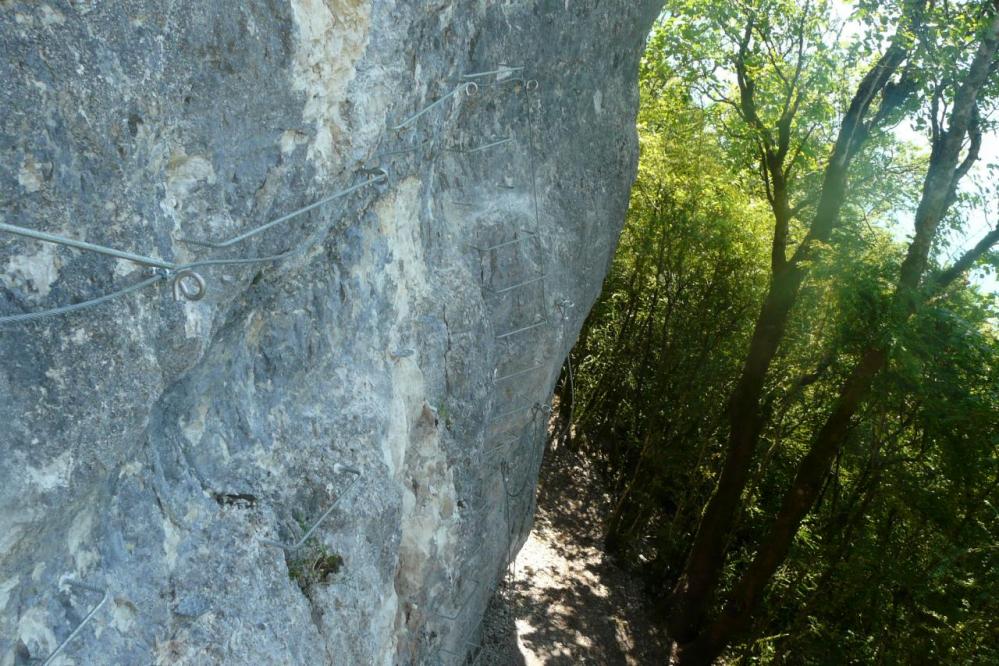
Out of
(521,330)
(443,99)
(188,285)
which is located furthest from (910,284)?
(188,285)

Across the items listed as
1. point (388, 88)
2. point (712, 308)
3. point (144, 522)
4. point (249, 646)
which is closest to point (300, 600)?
point (249, 646)

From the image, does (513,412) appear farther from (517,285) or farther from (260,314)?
(260,314)

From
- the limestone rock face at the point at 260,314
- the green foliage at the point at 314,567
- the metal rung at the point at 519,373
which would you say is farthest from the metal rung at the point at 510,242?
the green foliage at the point at 314,567

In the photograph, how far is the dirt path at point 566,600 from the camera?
8.80 m

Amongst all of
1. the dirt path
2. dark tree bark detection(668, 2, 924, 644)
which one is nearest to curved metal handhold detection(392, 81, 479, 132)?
dark tree bark detection(668, 2, 924, 644)

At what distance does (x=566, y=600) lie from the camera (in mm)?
10008

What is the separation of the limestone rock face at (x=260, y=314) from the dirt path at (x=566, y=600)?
3439 millimetres

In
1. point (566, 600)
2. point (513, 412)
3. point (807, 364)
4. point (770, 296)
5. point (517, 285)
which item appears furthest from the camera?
point (566, 600)

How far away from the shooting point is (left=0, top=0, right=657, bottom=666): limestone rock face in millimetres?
2242

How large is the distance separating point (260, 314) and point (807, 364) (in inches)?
304

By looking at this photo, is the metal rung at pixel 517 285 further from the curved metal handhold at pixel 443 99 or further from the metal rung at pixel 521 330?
the curved metal handhold at pixel 443 99

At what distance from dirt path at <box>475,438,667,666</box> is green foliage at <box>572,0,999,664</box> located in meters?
0.57

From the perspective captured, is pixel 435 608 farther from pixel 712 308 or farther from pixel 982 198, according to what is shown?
pixel 712 308

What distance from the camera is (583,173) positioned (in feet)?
20.7
